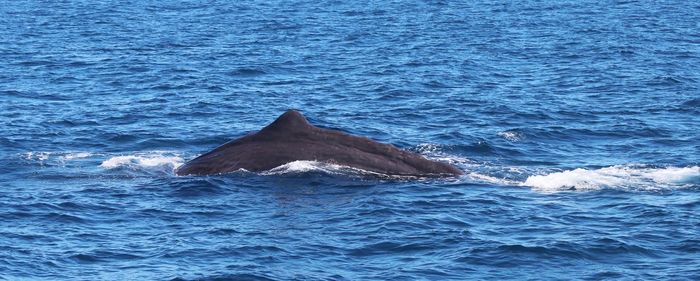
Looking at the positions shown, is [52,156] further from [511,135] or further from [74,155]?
[511,135]

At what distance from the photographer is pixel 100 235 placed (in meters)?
25.7

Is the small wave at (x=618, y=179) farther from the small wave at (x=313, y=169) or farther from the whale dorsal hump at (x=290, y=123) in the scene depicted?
the whale dorsal hump at (x=290, y=123)

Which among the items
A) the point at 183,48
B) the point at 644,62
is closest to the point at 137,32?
the point at 183,48

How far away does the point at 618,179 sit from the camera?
30.4 metres

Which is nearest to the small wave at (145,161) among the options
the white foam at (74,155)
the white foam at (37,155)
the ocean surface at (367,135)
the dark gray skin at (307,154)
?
the ocean surface at (367,135)

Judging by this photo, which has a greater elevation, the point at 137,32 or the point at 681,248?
the point at 681,248

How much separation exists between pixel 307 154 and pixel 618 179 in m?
6.80

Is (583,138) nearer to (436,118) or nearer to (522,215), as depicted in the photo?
(436,118)

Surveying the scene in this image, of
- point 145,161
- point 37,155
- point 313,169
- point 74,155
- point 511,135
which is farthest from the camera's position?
point 511,135

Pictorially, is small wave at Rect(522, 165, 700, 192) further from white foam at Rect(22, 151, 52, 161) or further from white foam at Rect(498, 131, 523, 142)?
white foam at Rect(22, 151, 52, 161)

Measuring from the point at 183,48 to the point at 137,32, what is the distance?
8.62 m

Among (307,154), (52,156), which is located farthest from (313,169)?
(52,156)

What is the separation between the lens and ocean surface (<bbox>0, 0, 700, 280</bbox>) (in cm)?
2405

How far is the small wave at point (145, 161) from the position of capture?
32.6 meters
